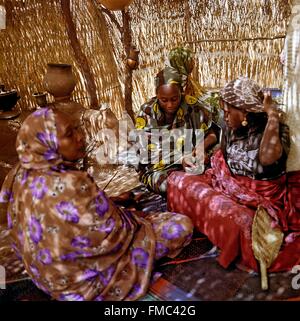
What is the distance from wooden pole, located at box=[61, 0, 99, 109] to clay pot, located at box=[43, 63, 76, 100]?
4.65 feet

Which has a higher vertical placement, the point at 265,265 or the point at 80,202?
the point at 80,202

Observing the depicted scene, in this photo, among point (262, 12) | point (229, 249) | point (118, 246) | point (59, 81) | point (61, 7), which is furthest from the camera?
point (262, 12)

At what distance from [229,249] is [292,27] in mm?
1522

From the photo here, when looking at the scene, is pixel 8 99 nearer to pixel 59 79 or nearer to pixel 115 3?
pixel 59 79

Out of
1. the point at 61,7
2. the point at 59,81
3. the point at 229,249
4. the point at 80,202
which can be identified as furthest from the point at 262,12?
the point at 80,202

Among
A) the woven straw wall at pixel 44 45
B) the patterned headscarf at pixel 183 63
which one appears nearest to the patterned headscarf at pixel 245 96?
the patterned headscarf at pixel 183 63

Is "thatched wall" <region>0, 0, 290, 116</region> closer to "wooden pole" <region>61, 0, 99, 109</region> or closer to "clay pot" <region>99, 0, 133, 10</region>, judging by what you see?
"wooden pole" <region>61, 0, 99, 109</region>

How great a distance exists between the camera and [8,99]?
5.53m

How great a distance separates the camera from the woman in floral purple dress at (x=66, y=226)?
7.36 ft

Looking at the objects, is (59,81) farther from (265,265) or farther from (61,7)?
(265,265)

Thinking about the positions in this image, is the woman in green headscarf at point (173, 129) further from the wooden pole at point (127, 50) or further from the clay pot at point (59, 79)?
the wooden pole at point (127, 50)

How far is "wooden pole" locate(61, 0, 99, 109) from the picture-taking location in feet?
17.4

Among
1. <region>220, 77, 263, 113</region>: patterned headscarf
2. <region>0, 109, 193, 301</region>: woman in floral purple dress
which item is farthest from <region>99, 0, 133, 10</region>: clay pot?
<region>0, 109, 193, 301</region>: woman in floral purple dress

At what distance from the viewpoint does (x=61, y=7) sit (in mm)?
5391
